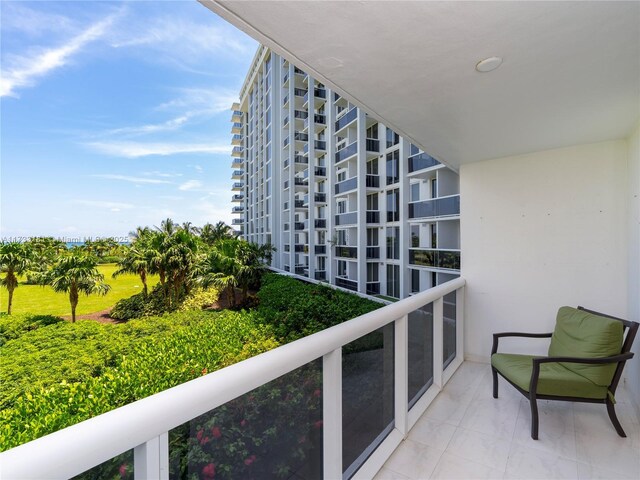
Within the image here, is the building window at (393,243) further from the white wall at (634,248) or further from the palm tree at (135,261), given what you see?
the palm tree at (135,261)

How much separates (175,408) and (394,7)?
1710mm

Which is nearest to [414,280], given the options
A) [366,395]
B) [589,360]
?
[589,360]

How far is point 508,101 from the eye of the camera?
2146mm

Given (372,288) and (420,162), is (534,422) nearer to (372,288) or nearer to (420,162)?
(420,162)

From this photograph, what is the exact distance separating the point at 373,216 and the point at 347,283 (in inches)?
153

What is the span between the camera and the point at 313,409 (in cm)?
153

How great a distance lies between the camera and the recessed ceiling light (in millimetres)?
1655

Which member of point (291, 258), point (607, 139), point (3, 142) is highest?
point (3, 142)

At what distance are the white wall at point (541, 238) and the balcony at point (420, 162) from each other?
25.1 feet

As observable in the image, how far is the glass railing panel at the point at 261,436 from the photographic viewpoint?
983 mm

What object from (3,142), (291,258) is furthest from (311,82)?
(3,142)

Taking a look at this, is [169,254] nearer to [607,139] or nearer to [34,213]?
[34,213]

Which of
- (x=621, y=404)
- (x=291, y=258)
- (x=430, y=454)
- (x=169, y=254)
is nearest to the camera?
(x=430, y=454)

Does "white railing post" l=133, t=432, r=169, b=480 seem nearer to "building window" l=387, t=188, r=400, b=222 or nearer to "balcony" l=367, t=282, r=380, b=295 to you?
"building window" l=387, t=188, r=400, b=222
